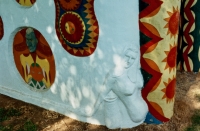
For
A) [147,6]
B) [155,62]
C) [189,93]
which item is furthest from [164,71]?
[189,93]

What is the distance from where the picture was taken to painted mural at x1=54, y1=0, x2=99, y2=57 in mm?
3836

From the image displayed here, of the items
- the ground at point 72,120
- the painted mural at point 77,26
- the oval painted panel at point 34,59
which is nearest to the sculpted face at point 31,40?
the oval painted panel at point 34,59

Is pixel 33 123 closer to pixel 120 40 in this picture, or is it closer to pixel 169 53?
pixel 120 40

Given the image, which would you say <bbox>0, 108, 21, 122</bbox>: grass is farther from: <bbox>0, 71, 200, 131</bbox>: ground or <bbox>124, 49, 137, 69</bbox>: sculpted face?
<bbox>124, 49, 137, 69</bbox>: sculpted face

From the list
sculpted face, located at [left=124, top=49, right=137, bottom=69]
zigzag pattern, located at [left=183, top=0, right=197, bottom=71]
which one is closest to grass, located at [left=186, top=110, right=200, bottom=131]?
sculpted face, located at [left=124, top=49, right=137, bottom=69]

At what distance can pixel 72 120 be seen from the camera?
4.55m

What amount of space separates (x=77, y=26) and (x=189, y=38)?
103 inches

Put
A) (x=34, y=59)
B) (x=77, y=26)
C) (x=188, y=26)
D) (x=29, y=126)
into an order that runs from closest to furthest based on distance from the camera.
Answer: (x=77, y=26), (x=29, y=126), (x=34, y=59), (x=188, y=26)

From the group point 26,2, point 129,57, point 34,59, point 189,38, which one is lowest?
point 189,38

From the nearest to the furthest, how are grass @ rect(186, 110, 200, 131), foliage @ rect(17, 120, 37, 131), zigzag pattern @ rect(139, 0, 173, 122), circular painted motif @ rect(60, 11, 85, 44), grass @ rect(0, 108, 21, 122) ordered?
zigzag pattern @ rect(139, 0, 173, 122) → circular painted motif @ rect(60, 11, 85, 44) → grass @ rect(186, 110, 200, 131) → foliage @ rect(17, 120, 37, 131) → grass @ rect(0, 108, 21, 122)

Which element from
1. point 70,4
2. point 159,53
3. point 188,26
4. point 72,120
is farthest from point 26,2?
point 188,26

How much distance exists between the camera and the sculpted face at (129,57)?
381cm

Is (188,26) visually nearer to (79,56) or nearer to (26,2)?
(79,56)

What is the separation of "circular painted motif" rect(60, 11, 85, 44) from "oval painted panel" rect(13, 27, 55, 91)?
470mm
